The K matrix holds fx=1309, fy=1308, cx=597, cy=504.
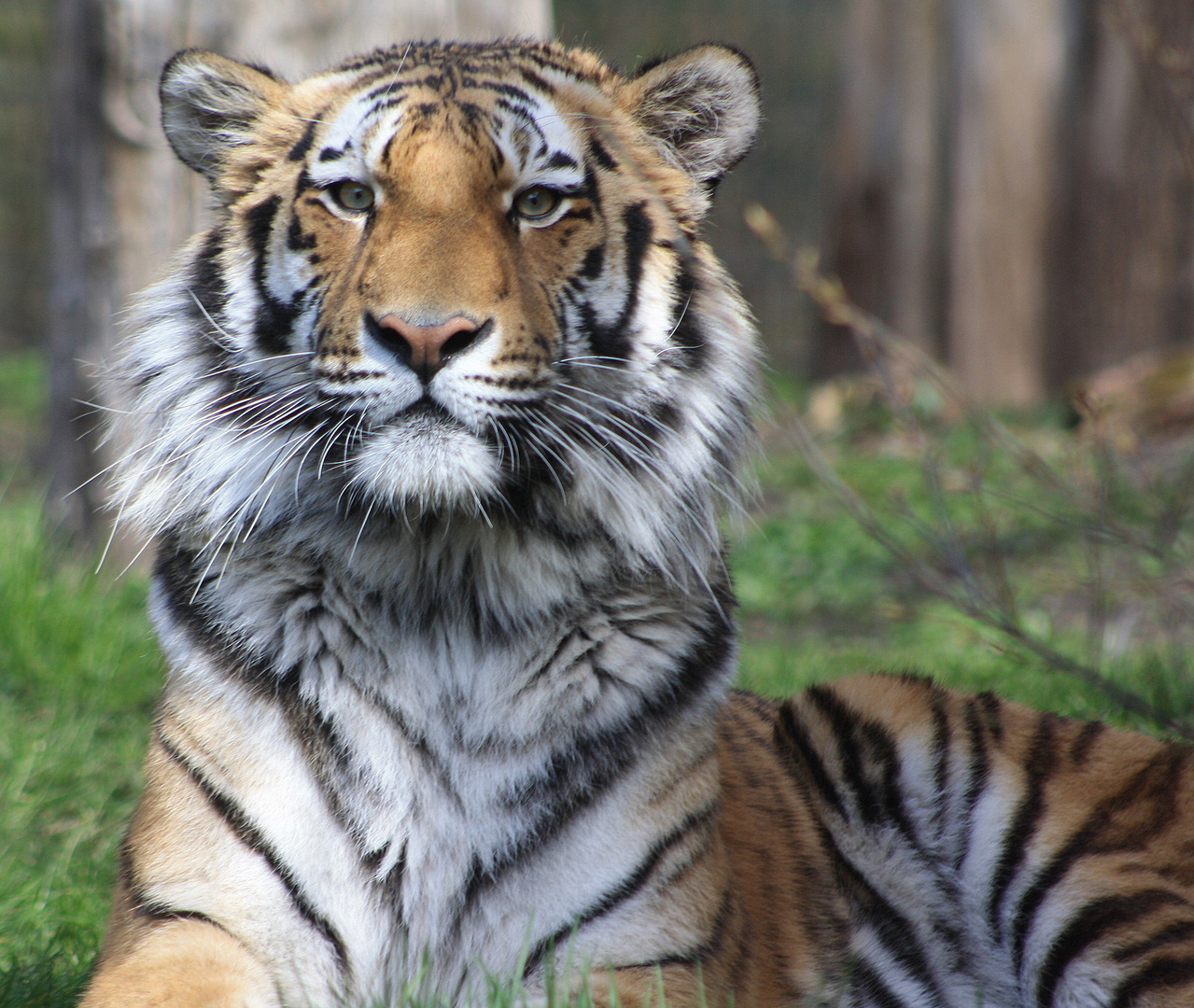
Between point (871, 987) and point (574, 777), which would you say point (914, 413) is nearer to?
point (871, 987)

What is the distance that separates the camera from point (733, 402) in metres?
2.20

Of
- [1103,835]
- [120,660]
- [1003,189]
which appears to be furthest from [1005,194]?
[1103,835]

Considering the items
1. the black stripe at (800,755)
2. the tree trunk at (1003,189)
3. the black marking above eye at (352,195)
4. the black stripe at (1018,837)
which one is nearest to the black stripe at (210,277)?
the black marking above eye at (352,195)

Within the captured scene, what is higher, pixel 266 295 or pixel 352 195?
pixel 352 195

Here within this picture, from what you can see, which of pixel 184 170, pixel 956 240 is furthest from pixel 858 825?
pixel 956 240

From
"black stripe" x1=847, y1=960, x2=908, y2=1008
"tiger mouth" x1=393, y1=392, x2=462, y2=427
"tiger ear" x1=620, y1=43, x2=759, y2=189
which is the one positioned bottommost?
"black stripe" x1=847, y1=960, x2=908, y2=1008

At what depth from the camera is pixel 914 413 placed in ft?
14.6

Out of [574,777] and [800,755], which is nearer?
[574,777]

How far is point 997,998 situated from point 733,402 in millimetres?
1145

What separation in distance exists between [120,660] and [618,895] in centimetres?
217

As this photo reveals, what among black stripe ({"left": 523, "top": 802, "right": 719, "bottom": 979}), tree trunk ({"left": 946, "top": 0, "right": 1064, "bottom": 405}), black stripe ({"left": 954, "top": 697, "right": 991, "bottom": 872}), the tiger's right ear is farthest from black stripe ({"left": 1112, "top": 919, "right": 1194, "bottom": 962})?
tree trunk ({"left": 946, "top": 0, "right": 1064, "bottom": 405})

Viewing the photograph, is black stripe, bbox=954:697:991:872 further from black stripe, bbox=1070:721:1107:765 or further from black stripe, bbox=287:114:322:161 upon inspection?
black stripe, bbox=287:114:322:161

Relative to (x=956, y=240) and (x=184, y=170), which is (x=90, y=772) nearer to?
(x=184, y=170)

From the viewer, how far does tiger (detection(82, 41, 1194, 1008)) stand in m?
1.86
